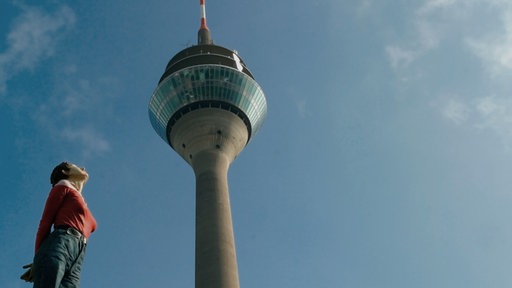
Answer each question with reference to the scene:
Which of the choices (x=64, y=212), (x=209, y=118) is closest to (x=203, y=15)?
(x=209, y=118)

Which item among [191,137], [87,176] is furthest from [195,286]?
[87,176]

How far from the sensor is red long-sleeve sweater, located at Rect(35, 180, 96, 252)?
6910 mm

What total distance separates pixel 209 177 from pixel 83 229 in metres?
50.0

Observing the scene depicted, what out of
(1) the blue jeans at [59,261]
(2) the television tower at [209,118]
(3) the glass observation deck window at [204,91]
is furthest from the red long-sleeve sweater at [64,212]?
(3) the glass observation deck window at [204,91]

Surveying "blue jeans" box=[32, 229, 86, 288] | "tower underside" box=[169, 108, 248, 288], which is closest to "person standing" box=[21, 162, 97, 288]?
"blue jeans" box=[32, 229, 86, 288]

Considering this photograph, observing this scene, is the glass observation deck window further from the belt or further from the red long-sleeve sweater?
the belt

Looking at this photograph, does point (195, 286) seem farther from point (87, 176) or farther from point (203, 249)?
point (87, 176)

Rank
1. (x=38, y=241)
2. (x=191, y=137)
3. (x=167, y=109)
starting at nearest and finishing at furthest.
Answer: (x=38, y=241) → (x=191, y=137) → (x=167, y=109)

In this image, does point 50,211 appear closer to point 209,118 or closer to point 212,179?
point 212,179

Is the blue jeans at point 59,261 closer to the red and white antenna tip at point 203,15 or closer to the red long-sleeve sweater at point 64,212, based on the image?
the red long-sleeve sweater at point 64,212

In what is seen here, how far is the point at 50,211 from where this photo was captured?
7008 mm

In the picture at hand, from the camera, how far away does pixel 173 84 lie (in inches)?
2594

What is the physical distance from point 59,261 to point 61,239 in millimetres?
385

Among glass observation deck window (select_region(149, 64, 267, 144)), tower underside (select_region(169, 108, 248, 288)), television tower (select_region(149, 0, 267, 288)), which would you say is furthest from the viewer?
glass observation deck window (select_region(149, 64, 267, 144))
